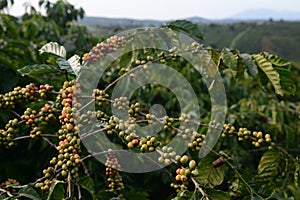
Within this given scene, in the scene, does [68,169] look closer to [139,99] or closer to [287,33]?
[139,99]

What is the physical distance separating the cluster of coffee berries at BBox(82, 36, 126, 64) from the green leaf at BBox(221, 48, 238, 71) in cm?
34

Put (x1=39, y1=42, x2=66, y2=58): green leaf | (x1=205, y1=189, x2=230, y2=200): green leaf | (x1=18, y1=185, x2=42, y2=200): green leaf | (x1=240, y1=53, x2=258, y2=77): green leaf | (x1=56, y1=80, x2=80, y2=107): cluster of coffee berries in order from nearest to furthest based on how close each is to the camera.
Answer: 1. (x1=205, y1=189, x2=230, y2=200): green leaf
2. (x1=18, y1=185, x2=42, y2=200): green leaf
3. (x1=56, y1=80, x2=80, y2=107): cluster of coffee berries
4. (x1=240, y1=53, x2=258, y2=77): green leaf
5. (x1=39, y1=42, x2=66, y2=58): green leaf

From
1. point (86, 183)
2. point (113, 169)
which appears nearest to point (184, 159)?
point (86, 183)

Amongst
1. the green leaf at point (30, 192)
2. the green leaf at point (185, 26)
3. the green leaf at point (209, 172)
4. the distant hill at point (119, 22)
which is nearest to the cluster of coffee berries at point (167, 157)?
the green leaf at point (209, 172)

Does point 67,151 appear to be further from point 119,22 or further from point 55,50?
point 119,22

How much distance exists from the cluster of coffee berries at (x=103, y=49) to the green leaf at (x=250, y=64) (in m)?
0.40

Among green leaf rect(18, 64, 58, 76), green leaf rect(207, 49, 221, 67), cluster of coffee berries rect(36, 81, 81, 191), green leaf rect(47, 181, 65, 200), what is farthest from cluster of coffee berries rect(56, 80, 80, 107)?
green leaf rect(207, 49, 221, 67)

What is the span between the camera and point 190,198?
0.85m

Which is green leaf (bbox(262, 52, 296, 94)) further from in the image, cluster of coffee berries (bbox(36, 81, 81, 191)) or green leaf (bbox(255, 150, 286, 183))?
cluster of coffee berries (bbox(36, 81, 81, 191))

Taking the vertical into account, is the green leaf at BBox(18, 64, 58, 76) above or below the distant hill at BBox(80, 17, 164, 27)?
above

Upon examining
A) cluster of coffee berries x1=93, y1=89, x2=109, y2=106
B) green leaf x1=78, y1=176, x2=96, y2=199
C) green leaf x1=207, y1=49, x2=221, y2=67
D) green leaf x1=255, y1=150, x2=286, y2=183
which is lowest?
green leaf x1=255, y1=150, x2=286, y2=183

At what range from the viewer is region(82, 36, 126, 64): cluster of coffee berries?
1232 millimetres

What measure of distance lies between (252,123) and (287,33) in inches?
1764

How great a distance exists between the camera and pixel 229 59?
120 cm
